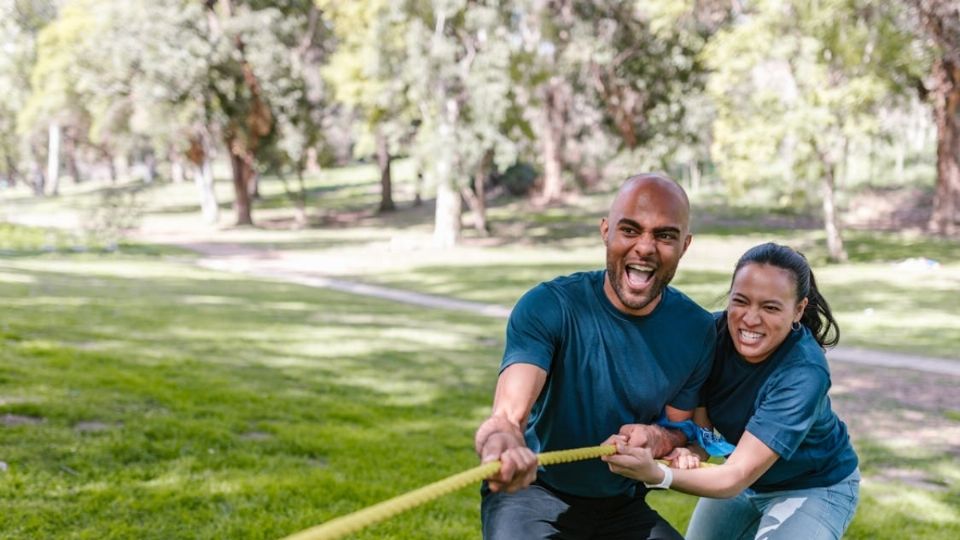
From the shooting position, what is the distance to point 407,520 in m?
5.30

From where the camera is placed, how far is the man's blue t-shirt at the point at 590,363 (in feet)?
9.75

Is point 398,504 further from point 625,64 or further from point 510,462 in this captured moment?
point 625,64

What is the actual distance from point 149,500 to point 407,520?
57.8 inches

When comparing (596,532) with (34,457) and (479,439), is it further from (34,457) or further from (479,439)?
(34,457)

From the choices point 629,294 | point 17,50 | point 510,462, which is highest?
point 17,50

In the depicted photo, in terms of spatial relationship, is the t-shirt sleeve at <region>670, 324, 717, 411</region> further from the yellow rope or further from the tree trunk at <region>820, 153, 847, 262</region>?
the tree trunk at <region>820, 153, 847, 262</region>

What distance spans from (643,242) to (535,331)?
18.2 inches

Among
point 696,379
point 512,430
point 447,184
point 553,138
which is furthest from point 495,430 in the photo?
point 553,138

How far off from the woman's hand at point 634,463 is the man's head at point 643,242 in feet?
1.66

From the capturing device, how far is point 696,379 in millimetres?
3191

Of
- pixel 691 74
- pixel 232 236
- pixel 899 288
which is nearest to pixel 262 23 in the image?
pixel 232 236

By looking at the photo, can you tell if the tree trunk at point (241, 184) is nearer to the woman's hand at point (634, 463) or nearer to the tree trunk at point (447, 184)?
the tree trunk at point (447, 184)

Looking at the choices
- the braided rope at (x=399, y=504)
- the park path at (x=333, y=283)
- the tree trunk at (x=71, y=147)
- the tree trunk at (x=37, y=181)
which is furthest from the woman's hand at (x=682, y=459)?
the tree trunk at (x=71, y=147)

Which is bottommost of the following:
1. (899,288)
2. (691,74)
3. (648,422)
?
(899,288)
